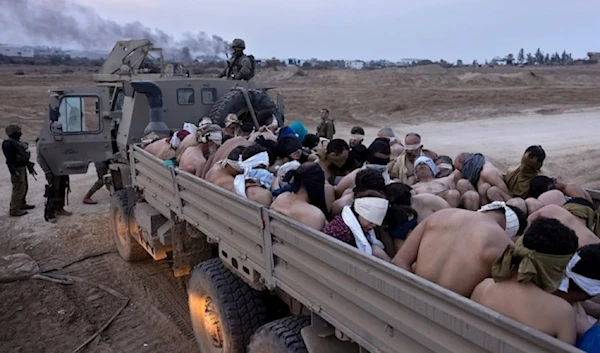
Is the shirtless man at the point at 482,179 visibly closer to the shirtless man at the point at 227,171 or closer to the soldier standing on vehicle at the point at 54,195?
the shirtless man at the point at 227,171

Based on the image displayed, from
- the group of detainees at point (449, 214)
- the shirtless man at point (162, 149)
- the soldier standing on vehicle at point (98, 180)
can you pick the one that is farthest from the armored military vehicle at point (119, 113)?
the group of detainees at point (449, 214)

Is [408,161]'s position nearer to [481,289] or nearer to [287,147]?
[287,147]

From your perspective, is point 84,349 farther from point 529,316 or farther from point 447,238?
point 529,316

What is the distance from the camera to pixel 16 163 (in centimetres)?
884

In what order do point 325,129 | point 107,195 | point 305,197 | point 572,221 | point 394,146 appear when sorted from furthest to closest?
point 325,129, point 107,195, point 394,146, point 305,197, point 572,221

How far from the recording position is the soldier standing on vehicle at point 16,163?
8766 millimetres

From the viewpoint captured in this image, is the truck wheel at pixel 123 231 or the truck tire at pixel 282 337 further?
the truck wheel at pixel 123 231

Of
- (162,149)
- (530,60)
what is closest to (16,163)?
(162,149)

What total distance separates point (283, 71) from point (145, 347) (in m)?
35.7

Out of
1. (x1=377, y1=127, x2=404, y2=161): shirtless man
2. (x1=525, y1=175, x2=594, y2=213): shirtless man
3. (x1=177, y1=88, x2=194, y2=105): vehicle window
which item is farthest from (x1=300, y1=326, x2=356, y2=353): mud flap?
(x1=177, y1=88, x2=194, y2=105): vehicle window

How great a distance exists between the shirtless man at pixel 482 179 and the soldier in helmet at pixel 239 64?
4776 millimetres

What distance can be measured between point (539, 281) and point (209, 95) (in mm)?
6095

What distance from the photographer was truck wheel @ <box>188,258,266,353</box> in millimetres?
3797

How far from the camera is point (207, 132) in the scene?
551 cm
